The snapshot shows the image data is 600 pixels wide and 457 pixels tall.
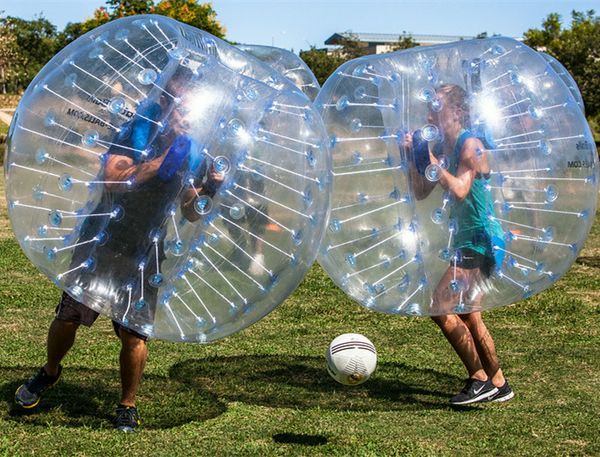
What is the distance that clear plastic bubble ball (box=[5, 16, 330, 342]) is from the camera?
455cm

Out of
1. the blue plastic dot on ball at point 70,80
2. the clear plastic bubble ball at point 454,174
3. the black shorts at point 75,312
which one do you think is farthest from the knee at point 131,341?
the blue plastic dot on ball at point 70,80

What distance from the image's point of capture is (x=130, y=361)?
17.1ft

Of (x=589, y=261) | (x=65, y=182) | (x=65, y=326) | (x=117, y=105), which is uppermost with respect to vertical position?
(x=117, y=105)

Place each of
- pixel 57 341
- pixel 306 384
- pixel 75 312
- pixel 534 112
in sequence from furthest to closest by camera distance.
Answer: pixel 306 384 < pixel 57 341 < pixel 75 312 < pixel 534 112

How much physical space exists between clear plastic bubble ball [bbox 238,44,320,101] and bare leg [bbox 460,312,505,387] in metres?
1.86

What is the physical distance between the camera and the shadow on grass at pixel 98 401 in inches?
215

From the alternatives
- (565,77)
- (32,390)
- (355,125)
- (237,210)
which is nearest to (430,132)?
(355,125)

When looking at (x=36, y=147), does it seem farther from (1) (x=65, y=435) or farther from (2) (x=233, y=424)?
(2) (x=233, y=424)

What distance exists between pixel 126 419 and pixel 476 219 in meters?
2.11

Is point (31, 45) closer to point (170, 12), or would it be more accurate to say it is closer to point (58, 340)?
point (170, 12)

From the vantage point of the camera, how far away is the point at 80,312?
5.33m

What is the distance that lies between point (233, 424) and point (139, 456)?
0.73 meters

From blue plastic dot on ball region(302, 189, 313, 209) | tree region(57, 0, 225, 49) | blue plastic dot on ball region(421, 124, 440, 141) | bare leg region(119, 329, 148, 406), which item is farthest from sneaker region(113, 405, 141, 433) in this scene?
tree region(57, 0, 225, 49)

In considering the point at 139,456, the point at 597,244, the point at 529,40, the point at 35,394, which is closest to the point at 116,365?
the point at 35,394
